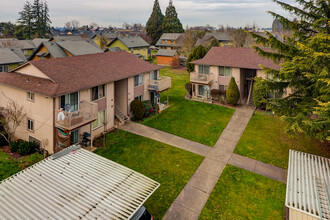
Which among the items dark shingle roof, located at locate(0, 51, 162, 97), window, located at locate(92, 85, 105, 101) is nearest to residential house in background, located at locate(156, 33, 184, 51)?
dark shingle roof, located at locate(0, 51, 162, 97)

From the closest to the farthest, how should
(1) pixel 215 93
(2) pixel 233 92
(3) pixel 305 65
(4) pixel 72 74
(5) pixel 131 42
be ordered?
(3) pixel 305 65, (4) pixel 72 74, (2) pixel 233 92, (1) pixel 215 93, (5) pixel 131 42

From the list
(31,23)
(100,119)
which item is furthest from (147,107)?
(31,23)

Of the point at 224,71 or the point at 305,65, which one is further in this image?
the point at 224,71

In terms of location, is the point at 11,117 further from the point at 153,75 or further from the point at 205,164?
the point at 205,164

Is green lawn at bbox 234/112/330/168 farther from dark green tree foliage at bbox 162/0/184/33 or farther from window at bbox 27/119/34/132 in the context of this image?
dark green tree foliage at bbox 162/0/184/33

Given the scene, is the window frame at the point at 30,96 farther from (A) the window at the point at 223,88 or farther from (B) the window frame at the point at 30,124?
(A) the window at the point at 223,88

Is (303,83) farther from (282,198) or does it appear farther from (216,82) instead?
(216,82)
